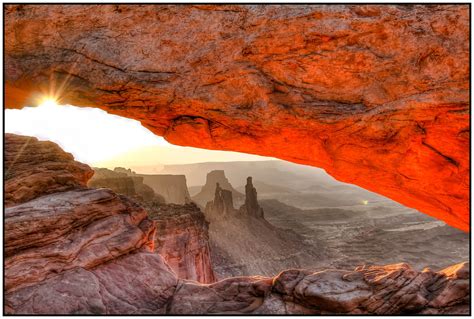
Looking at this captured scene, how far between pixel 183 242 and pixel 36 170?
63.4ft

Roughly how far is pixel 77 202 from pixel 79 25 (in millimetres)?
6168

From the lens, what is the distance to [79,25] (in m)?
12.0

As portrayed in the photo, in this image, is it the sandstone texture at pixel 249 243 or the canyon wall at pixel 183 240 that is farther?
the sandstone texture at pixel 249 243

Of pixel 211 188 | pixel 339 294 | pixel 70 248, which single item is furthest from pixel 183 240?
pixel 211 188

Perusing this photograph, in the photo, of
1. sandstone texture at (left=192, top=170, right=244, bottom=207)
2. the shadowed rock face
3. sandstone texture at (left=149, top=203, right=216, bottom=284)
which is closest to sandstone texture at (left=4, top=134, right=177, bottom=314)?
sandstone texture at (left=149, top=203, right=216, bottom=284)

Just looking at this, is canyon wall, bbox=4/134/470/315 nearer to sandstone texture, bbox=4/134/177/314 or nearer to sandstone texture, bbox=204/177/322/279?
sandstone texture, bbox=4/134/177/314

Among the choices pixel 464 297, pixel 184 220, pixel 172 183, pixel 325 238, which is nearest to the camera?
pixel 464 297

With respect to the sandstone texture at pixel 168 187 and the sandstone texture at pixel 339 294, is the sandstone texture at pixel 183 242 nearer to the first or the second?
the sandstone texture at pixel 339 294

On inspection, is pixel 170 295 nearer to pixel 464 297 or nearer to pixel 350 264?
pixel 464 297

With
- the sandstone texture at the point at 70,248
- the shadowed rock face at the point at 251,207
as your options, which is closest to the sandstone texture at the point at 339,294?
the sandstone texture at the point at 70,248

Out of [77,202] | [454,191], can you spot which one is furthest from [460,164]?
A: [77,202]

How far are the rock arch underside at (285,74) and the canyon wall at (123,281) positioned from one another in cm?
347

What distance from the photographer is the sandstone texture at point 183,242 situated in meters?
29.2

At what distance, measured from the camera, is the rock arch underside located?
10.2m
